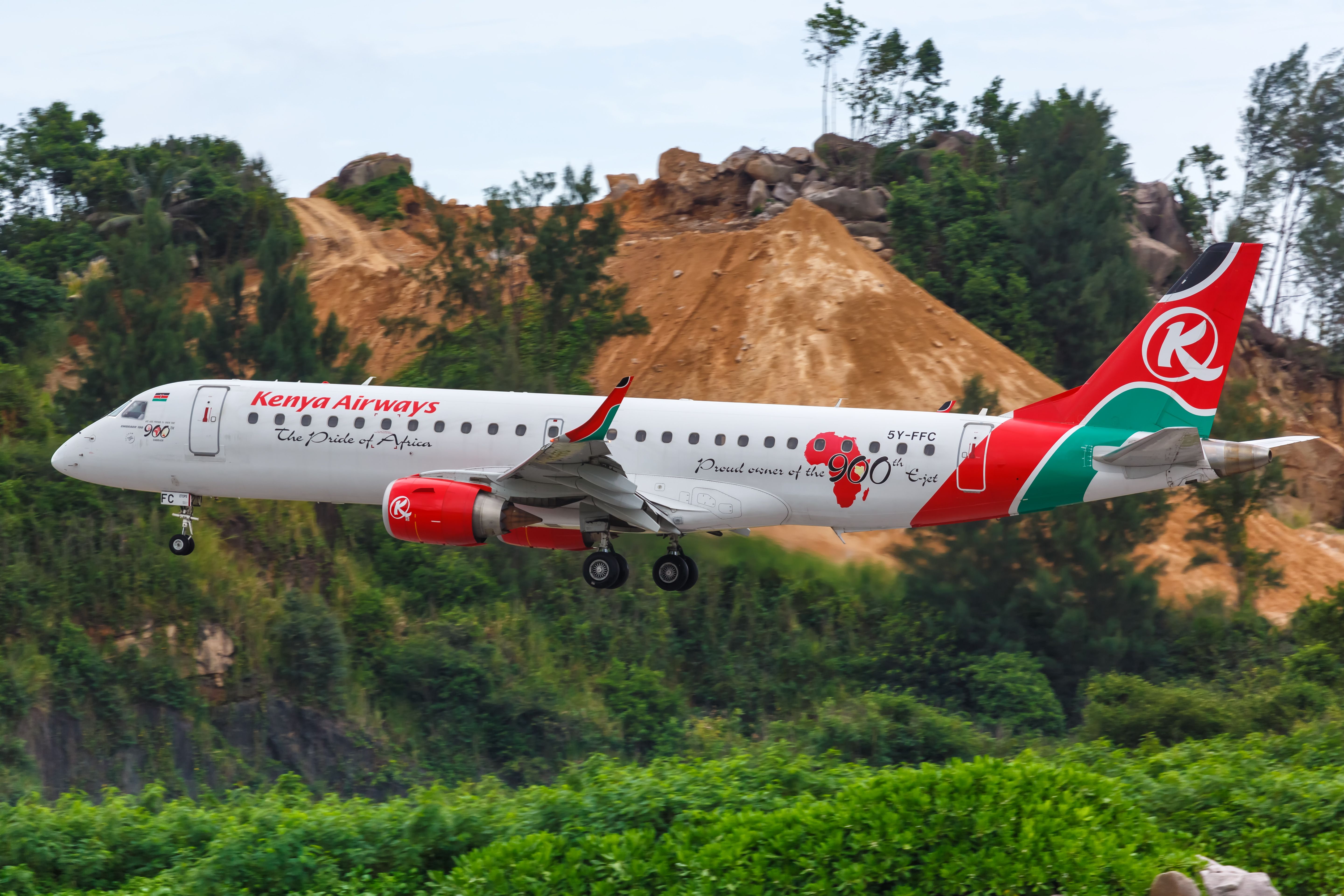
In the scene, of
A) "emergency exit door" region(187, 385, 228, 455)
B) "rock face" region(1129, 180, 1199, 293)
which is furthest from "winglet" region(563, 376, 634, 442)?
"rock face" region(1129, 180, 1199, 293)

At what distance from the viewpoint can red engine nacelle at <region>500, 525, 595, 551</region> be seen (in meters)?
30.7

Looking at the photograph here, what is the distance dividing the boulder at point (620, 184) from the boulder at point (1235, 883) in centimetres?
6997

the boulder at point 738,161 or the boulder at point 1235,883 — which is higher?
the boulder at point 738,161

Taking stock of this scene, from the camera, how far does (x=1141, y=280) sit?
68750 millimetres

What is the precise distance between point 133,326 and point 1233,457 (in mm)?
42582

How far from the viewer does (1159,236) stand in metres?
81.2

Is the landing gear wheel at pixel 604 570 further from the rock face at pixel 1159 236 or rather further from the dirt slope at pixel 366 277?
the rock face at pixel 1159 236

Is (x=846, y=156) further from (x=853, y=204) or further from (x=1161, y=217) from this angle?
(x=1161, y=217)

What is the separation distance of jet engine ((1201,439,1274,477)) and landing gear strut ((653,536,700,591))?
11331mm

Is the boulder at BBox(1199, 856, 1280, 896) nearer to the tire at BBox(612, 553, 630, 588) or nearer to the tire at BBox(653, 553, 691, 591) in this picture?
the tire at BBox(612, 553, 630, 588)

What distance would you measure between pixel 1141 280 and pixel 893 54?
26.9m

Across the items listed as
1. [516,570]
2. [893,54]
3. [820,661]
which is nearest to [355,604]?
[516,570]

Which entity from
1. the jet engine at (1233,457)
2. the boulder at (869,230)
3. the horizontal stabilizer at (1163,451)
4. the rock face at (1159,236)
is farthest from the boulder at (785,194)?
the jet engine at (1233,457)

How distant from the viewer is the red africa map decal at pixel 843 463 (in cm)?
2952
